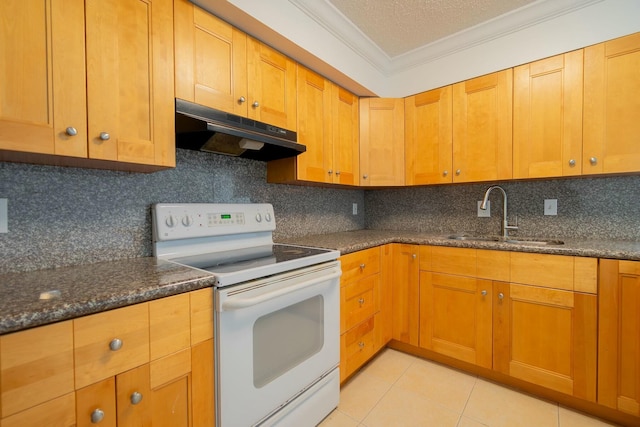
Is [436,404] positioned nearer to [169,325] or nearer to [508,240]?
[508,240]

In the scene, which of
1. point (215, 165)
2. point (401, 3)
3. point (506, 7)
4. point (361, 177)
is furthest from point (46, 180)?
point (506, 7)

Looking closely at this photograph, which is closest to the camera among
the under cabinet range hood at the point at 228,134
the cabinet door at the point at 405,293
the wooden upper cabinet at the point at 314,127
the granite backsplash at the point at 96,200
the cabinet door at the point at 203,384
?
the cabinet door at the point at 203,384

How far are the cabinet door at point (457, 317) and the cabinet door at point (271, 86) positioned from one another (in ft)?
4.66

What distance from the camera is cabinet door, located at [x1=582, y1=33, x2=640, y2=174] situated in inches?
58.4

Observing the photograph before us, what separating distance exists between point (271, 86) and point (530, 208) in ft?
6.43

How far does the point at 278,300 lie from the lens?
3.75ft

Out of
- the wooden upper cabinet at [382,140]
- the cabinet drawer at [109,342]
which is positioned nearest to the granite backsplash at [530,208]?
the wooden upper cabinet at [382,140]

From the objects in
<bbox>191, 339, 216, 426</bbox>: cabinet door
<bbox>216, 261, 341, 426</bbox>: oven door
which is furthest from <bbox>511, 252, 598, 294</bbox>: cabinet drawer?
<bbox>191, 339, 216, 426</bbox>: cabinet door

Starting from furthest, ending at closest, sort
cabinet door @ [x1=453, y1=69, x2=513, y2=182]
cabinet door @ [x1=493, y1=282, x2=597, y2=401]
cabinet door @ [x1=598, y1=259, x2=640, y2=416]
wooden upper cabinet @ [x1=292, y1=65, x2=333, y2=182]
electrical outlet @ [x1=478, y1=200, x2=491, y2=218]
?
electrical outlet @ [x1=478, y1=200, x2=491, y2=218] → cabinet door @ [x1=453, y1=69, x2=513, y2=182] → wooden upper cabinet @ [x1=292, y1=65, x2=333, y2=182] → cabinet door @ [x1=493, y1=282, x2=597, y2=401] → cabinet door @ [x1=598, y1=259, x2=640, y2=416]

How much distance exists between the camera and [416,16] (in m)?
1.81

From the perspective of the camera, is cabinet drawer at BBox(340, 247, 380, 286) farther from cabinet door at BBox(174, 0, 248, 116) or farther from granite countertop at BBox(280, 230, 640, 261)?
cabinet door at BBox(174, 0, 248, 116)

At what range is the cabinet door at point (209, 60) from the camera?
1.18 metres

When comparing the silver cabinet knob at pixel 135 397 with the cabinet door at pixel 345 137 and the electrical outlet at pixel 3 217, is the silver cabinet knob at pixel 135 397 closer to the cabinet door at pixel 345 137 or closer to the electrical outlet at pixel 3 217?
the electrical outlet at pixel 3 217

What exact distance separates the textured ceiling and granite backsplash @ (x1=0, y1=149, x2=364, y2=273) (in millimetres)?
1184
